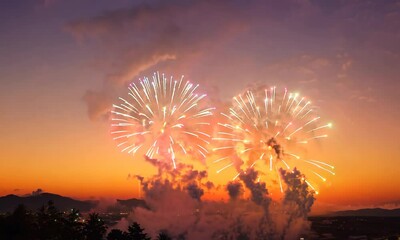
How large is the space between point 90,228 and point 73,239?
542 cm

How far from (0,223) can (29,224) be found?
621cm

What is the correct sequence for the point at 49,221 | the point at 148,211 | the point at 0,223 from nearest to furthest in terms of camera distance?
the point at 0,223 < the point at 49,221 < the point at 148,211

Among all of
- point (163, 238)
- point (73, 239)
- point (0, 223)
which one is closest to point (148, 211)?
point (163, 238)

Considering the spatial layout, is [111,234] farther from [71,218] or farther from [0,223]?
[0,223]

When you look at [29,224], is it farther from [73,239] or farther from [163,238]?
[163,238]

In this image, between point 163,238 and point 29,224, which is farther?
point 163,238

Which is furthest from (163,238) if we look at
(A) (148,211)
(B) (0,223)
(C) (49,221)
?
(A) (148,211)

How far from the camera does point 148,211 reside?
198m

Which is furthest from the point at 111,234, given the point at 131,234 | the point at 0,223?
the point at 0,223

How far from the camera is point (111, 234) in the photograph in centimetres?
10481

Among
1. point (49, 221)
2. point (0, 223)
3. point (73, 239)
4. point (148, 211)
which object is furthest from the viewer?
point (148, 211)

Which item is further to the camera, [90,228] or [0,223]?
[90,228]

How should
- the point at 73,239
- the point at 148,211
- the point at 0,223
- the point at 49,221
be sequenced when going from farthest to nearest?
the point at 148,211 → the point at 49,221 → the point at 73,239 → the point at 0,223

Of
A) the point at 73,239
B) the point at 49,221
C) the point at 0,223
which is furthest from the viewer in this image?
the point at 49,221
